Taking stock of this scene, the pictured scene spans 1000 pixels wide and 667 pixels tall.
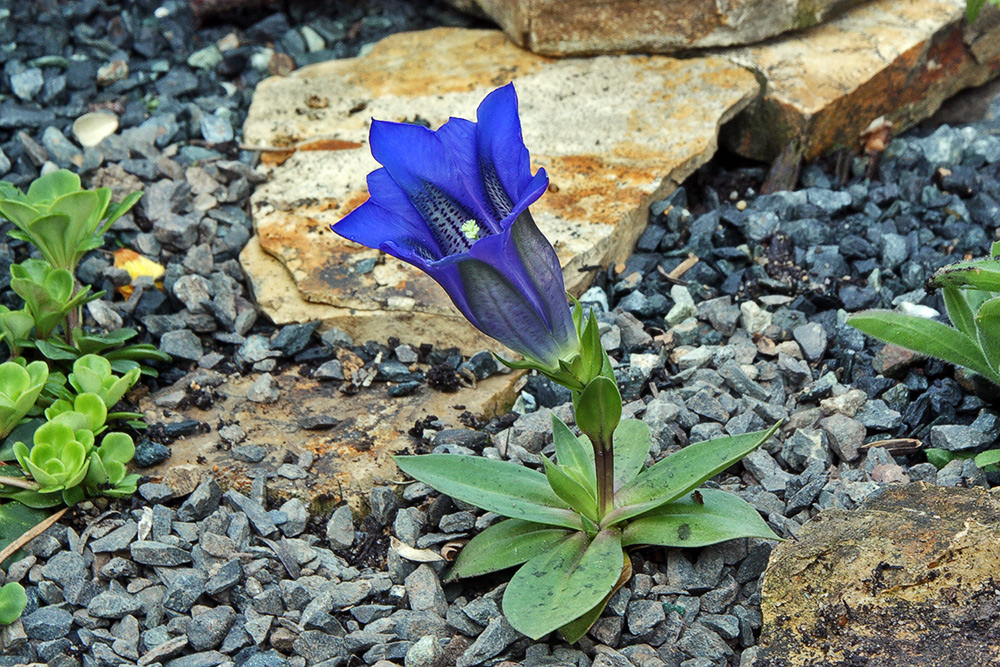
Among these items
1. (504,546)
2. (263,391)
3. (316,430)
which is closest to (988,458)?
(504,546)

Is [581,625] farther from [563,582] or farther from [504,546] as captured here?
[504,546]

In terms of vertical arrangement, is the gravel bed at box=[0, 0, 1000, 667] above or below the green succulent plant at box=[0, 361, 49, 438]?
below

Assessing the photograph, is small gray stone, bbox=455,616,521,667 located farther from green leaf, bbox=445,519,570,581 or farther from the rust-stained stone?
the rust-stained stone

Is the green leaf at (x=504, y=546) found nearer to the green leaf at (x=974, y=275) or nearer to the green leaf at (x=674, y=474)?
the green leaf at (x=674, y=474)

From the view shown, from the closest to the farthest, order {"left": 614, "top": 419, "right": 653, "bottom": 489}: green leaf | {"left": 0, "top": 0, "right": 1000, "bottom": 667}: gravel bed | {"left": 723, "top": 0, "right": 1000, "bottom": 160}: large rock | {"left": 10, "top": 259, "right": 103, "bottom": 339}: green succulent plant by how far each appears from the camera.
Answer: {"left": 0, "top": 0, "right": 1000, "bottom": 667}: gravel bed, {"left": 614, "top": 419, "right": 653, "bottom": 489}: green leaf, {"left": 10, "top": 259, "right": 103, "bottom": 339}: green succulent plant, {"left": 723, "top": 0, "right": 1000, "bottom": 160}: large rock

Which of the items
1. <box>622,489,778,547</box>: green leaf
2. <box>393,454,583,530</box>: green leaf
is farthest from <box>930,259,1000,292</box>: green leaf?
<box>393,454,583,530</box>: green leaf

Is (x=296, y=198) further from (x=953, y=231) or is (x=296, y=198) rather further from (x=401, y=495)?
(x=953, y=231)

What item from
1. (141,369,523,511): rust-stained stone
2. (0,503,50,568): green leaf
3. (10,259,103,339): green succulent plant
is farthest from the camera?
(10,259,103,339): green succulent plant

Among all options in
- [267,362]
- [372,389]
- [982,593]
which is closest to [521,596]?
[982,593]
